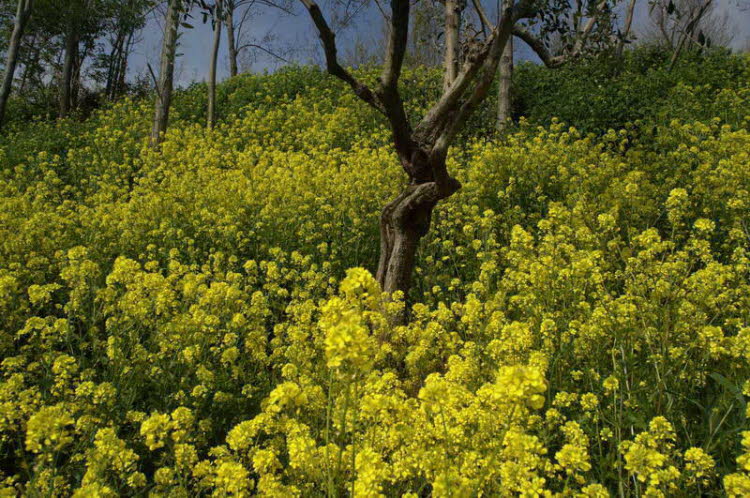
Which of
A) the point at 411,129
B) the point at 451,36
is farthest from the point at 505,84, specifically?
the point at 411,129

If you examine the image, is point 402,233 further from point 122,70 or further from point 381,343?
point 122,70

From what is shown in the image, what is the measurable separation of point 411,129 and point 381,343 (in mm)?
1862

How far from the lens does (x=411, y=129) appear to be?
4.29 metres

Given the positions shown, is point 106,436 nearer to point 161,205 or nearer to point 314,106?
point 161,205

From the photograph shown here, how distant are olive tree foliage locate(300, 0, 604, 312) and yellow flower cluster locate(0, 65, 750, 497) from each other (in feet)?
1.56

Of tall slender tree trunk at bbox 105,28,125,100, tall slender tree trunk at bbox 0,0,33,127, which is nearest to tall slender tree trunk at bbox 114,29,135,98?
tall slender tree trunk at bbox 105,28,125,100

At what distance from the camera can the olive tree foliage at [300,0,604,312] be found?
3.84m

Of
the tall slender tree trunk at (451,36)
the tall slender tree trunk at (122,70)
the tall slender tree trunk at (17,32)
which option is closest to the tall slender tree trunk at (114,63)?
the tall slender tree trunk at (122,70)

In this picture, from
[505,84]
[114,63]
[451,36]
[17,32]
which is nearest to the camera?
[451,36]

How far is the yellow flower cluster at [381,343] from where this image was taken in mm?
2076

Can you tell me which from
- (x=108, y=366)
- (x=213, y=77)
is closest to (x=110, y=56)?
(x=213, y=77)

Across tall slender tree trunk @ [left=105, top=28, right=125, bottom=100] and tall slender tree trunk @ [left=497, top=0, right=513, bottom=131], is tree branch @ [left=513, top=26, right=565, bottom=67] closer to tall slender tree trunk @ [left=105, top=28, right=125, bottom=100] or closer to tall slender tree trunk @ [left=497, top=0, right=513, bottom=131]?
tall slender tree trunk @ [left=497, top=0, right=513, bottom=131]

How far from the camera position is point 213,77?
12016 millimetres

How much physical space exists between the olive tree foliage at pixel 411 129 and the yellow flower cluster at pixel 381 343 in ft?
1.56
